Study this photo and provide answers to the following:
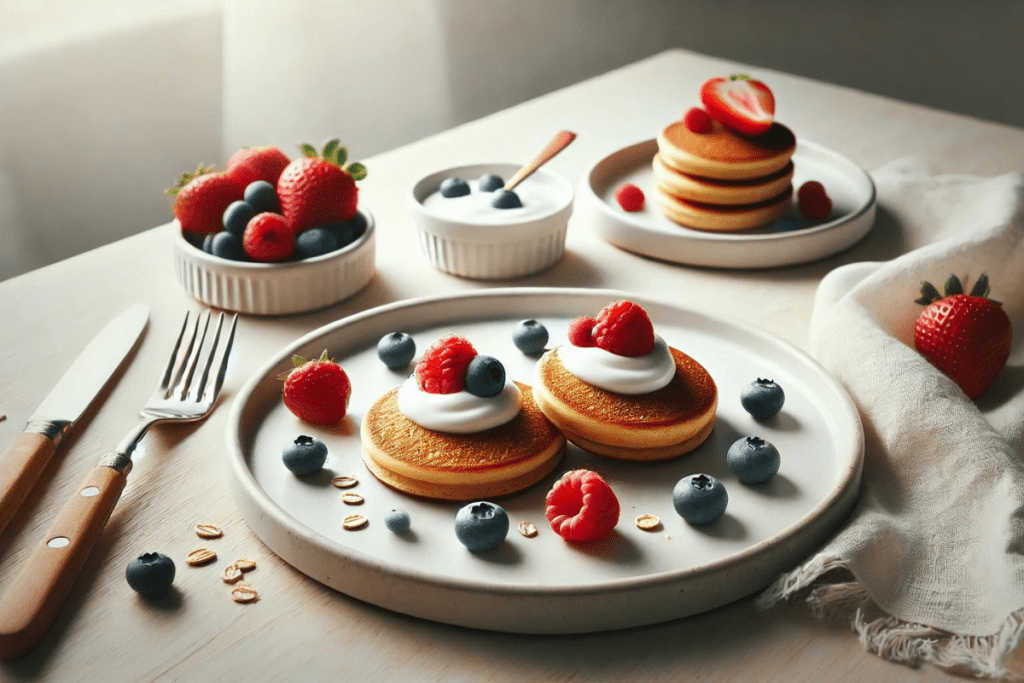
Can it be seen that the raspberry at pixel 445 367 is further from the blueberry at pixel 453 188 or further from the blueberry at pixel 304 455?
the blueberry at pixel 453 188

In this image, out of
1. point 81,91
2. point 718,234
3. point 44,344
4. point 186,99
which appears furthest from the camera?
point 186,99

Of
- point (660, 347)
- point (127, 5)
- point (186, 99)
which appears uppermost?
point (660, 347)

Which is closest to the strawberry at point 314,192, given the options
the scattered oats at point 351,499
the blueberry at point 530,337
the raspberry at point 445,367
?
the blueberry at point 530,337

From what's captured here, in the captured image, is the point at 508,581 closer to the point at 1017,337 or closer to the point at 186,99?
the point at 1017,337

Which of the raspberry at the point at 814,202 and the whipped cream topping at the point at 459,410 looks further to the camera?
the raspberry at the point at 814,202

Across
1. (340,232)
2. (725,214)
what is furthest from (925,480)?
(340,232)

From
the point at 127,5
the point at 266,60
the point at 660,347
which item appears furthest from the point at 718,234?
the point at 266,60
